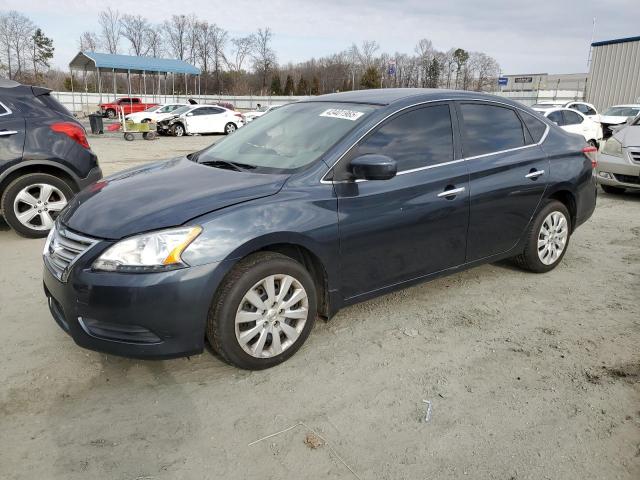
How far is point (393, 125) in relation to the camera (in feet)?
12.1

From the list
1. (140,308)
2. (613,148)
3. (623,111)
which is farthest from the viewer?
(623,111)

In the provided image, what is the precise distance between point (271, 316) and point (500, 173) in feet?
7.52

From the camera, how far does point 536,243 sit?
4707mm

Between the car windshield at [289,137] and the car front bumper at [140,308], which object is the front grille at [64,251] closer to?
the car front bumper at [140,308]

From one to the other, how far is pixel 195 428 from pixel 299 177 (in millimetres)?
1572

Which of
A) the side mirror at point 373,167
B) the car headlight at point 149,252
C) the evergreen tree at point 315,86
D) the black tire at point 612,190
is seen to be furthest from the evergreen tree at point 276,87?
the car headlight at point 149,252

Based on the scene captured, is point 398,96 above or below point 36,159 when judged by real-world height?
above

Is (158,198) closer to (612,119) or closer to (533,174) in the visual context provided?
(533,174)

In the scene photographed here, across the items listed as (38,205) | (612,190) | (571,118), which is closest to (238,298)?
(38,205)

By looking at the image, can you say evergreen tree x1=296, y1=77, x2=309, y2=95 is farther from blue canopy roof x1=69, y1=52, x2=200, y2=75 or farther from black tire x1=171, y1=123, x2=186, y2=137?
black tire x1=171, y1=123, x2=186, y2=137

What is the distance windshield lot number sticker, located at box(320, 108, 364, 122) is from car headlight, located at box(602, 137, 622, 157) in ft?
23.7

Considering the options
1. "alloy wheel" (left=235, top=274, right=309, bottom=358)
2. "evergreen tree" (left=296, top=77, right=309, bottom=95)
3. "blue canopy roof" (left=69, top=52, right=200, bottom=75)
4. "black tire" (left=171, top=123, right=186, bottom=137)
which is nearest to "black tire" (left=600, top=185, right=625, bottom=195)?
"alloy wheel" (left=235, top=274, right=309, bottom=358)

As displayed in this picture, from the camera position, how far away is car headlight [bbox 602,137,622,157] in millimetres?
9066

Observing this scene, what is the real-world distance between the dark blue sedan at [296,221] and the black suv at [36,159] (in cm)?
276
